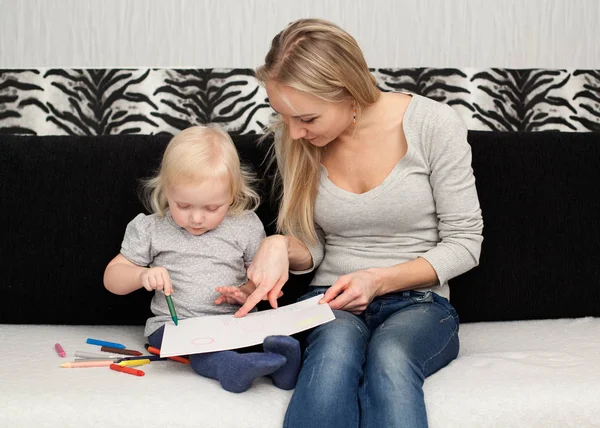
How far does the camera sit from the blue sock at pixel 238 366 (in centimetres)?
133

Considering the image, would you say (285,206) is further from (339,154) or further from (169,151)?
(169,151)

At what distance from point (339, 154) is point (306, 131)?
16cm

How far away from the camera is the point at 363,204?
165 cm

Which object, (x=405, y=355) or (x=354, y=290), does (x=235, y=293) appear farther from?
(x=405, y=355)

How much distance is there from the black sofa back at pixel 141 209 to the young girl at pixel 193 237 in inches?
6.7

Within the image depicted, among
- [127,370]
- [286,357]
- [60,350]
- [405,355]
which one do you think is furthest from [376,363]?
[60,350]

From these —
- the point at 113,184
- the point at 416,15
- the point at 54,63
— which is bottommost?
the point at 113,184

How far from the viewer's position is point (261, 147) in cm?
191

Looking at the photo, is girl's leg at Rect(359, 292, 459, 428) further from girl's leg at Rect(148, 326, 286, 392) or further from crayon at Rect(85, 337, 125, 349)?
crayon at Rect(85, 337, 125, 349)

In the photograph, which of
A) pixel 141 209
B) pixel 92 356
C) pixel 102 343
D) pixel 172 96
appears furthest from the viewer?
pixel 172 96

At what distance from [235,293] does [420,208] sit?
0.45m

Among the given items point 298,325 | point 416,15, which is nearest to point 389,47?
point 416,15

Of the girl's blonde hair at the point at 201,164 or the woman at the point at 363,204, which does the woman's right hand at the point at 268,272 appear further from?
the girl's blonde hair at the point at 201,164

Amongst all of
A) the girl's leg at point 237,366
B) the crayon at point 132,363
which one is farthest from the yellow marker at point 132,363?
the girl's leg at point 237,366
